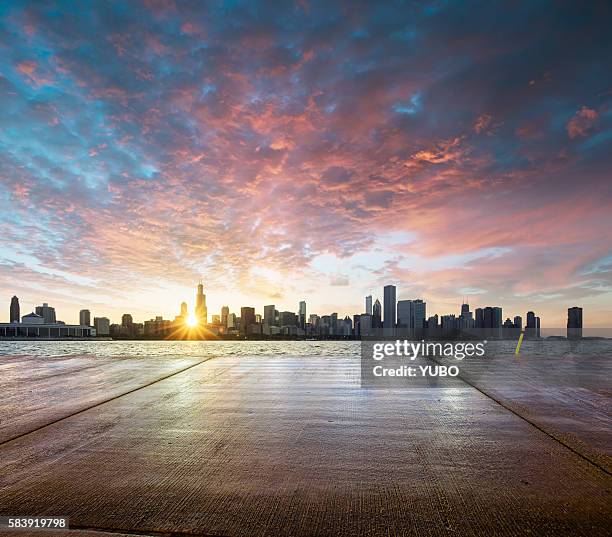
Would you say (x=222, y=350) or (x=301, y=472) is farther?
(x=222, y=350)

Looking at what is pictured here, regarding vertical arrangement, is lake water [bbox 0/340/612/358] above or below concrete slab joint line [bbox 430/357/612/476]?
below

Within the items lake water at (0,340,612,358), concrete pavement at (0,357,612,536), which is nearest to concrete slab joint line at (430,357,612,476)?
concrete pavement at (0,357,612,536)

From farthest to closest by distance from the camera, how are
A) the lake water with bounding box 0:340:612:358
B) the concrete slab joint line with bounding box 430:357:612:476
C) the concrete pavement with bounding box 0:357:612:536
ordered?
the lake water with bounding box 0:340:612:358, the concrete slab joint line with bounding box 430:357:612:476, the concrete pavement with bounding box 0:357:612:536

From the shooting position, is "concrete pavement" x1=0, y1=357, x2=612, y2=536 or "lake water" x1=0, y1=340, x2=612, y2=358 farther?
"lake water" x1=0, y1=340, x2=612, y2=358

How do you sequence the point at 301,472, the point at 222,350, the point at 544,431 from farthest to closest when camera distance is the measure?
the point at 222,350 < the point at 544,431 < the point at 301,472

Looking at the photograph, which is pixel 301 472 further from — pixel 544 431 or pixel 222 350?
pixel 222 350

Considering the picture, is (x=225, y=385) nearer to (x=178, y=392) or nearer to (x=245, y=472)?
(x=178, y=392)

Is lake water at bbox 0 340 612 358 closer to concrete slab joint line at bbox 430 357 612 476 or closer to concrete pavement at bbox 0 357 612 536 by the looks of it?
concrete slab joint line at bbox 430 357 612 476

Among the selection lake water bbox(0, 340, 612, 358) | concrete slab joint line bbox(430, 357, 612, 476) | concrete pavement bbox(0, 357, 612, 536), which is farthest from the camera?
lake water bbox(0, 340, 612, 358)

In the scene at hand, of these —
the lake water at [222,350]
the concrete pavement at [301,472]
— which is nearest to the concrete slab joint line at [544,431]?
the concrete pavement at [301,472]

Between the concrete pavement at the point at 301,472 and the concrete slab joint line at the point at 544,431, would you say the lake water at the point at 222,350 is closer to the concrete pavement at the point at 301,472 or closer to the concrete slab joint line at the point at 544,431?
the concrete slab joint line at the point at 544,431

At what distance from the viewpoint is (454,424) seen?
659 centimetres

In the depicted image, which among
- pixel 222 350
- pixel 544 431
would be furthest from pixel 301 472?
pixel 222 350

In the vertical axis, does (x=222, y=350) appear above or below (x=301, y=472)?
below
